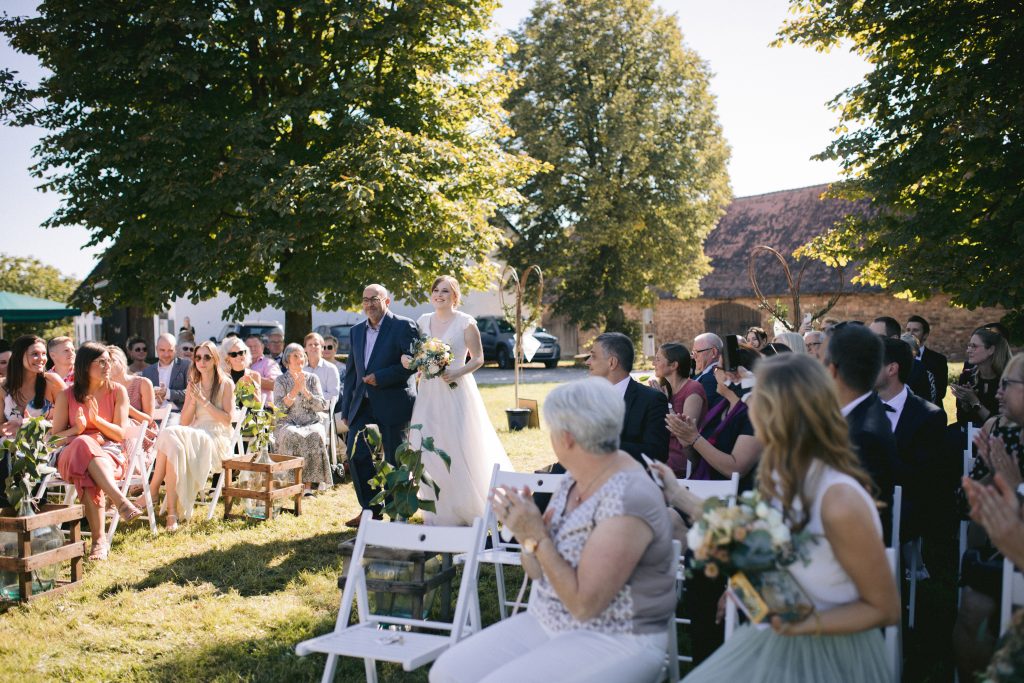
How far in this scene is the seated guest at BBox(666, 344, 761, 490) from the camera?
4.36 meters

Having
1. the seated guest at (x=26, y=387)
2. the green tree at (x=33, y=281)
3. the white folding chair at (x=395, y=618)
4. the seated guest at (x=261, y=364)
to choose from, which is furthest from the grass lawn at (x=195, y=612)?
the green tree at (x=33, y=281)

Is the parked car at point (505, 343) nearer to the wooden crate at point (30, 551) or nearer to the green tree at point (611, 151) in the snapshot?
the green tree at point (611, 151)

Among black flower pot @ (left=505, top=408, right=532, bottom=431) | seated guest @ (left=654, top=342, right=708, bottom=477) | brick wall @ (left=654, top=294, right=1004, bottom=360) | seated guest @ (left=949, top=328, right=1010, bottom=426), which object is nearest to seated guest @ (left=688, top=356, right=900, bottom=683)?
seated guest @ (left=654, top=342, right=708, bottom=477)

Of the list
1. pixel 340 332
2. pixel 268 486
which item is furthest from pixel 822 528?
pixel 340 332

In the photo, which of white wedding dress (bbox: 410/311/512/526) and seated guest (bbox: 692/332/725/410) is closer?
seated guest (bbox: 692/332/725/410)

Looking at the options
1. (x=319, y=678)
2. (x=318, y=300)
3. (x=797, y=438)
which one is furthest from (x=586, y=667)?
(x=318, y=300)

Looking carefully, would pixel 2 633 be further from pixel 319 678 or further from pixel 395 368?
pixel 395 368

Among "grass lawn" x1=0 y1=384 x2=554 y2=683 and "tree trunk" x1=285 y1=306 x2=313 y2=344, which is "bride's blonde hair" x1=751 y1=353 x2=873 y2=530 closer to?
"grass lawn" x1=0 y1=384 x2=554 y2=683

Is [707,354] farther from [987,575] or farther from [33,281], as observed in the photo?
[33,281]

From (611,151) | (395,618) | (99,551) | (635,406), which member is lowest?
(99,551)

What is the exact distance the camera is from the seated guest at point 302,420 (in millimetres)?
8602

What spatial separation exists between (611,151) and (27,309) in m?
18.2

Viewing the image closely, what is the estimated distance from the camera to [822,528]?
2371 mm

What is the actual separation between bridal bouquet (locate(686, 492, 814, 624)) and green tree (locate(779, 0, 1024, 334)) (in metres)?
8.74
